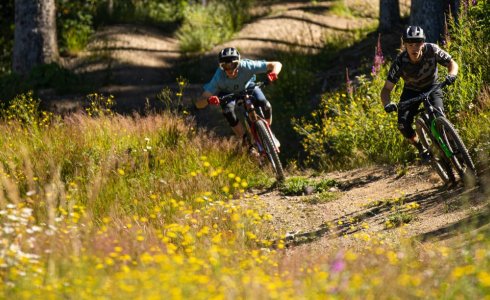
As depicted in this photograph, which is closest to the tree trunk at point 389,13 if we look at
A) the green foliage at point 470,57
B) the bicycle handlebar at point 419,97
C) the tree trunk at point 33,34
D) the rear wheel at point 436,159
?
the green foliage at point 470,57

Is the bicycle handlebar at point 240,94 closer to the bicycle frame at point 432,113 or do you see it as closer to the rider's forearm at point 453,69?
the bicycle frame at point 432,113

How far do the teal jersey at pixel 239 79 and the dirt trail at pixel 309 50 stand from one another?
4.70 feet

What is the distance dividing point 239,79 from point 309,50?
8886 millimetres

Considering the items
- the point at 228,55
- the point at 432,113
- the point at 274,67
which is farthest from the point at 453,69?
the point at 228,55

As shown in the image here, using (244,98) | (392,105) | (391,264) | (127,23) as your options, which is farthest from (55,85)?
(391,264)

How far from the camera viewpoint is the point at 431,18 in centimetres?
1408

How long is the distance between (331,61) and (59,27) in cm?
698

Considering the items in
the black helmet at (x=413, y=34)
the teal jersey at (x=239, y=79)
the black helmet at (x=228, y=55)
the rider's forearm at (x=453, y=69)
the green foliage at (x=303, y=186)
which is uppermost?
the black helmet at (x=413, y=34)

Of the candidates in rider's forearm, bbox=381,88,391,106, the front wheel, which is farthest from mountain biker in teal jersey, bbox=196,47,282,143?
rider's forearm, bbox=381,88,391,106

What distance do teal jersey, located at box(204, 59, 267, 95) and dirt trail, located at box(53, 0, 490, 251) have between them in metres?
1.43

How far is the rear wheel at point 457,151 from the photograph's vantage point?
8484 mm

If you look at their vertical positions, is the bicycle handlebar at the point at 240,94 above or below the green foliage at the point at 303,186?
above

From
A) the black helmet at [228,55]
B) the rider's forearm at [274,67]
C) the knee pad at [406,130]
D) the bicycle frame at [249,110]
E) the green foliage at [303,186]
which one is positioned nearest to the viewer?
the knee pad at [406,130]

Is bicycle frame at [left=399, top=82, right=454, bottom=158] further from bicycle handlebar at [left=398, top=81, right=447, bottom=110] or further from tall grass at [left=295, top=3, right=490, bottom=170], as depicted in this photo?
tall grass at [left=295, top=3, right=490, bottom=170]
